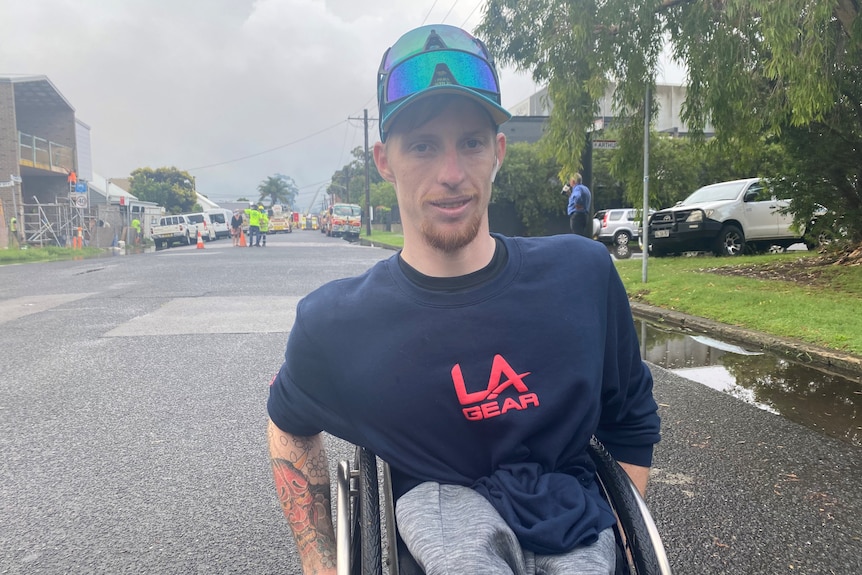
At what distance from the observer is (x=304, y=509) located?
1.79 meters

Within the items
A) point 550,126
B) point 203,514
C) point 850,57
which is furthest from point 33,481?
point 850,57

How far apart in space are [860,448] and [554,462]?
3243 mm

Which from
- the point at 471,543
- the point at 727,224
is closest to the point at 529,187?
the point at 727,224

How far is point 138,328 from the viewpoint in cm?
794

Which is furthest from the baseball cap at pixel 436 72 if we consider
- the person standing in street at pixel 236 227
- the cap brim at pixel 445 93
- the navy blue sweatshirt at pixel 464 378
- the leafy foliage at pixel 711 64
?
the person standing in street at pixel 236 227

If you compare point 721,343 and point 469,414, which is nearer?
point 469,414

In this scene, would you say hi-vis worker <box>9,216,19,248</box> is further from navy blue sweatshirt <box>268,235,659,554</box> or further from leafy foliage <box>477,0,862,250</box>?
navy blue sweatshirt <box>268,235,659,554</box>

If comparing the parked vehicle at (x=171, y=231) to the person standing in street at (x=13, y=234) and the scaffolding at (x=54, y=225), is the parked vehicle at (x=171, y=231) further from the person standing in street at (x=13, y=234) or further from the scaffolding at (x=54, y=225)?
the person standing in street at (x=13, y=234)

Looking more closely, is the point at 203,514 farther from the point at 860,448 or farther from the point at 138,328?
the point at 138,328

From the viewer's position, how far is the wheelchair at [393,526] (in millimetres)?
1434

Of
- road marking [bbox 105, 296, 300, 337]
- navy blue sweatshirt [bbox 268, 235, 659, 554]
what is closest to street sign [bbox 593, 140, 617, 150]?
road marking [bbox 105, 296, 300, 337]

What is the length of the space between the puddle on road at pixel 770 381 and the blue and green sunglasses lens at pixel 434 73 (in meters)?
3.60

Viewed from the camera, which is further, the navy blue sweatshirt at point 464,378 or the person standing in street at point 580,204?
the person standing in street at point 580,204

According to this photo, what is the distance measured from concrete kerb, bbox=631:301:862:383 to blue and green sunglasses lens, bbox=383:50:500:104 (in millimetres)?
4998
